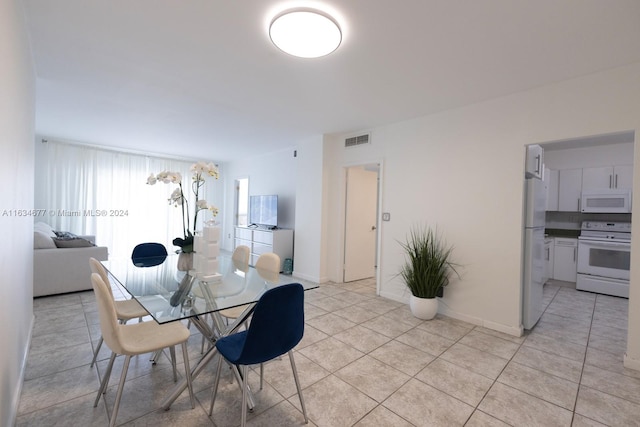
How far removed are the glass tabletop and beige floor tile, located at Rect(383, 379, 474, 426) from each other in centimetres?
95

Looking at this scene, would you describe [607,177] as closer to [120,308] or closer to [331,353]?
[331,353]

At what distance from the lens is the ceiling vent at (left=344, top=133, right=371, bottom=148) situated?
4188 mm

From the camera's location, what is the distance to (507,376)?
212 cm

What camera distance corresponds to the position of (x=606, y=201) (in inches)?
175

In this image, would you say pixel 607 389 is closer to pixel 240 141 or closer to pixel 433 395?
pixel 433 395

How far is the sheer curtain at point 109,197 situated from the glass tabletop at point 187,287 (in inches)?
158

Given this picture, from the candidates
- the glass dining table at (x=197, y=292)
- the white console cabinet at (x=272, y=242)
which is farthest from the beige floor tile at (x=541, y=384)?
the white console cabinet at (x=272, y=242)

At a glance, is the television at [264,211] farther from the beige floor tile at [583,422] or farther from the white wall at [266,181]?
the beige floor tile at [583,422]

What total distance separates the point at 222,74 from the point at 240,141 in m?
2.70

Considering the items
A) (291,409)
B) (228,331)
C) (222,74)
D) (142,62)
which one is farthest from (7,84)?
(291,409)

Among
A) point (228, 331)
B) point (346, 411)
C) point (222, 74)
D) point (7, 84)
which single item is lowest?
point (346, 411)

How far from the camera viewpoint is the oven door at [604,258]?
408 centimetres

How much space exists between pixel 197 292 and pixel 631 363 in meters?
3.45

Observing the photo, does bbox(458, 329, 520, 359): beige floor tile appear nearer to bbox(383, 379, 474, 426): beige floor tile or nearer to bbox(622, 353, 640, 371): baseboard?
bbox(622, 353, 640, 371): baseboard
